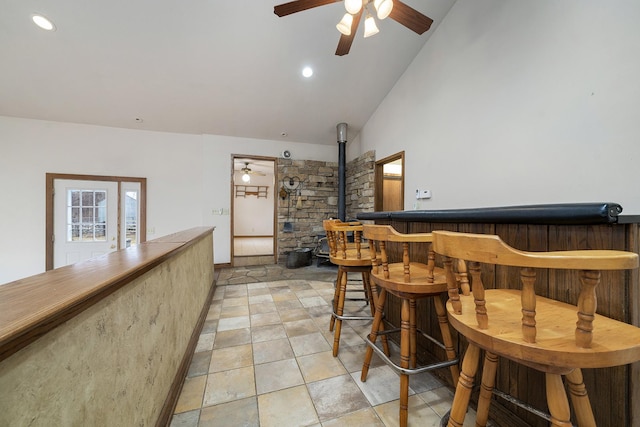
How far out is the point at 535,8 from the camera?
1.95 meters

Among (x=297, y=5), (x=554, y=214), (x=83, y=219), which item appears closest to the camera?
(x=554, y=214)

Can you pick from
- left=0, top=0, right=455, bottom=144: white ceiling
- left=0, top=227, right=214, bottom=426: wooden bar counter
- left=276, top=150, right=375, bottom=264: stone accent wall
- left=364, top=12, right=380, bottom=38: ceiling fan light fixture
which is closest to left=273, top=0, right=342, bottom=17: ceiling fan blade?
left=364, top=12, right=380, bottom=38: ceiling fan light fixture

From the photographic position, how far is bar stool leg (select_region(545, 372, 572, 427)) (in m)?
0.65

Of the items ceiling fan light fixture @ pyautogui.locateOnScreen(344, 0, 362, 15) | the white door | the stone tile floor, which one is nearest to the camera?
the stone tile floor

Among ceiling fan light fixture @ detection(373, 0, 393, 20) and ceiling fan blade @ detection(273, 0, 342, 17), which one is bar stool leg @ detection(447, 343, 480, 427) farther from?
ceiling fan blade @ detection(273, 0, 342, 17)

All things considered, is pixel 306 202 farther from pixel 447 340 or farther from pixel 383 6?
pixel 447 340

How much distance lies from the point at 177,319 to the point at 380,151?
144 inches

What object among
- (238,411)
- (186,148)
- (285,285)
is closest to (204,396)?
(238,411)

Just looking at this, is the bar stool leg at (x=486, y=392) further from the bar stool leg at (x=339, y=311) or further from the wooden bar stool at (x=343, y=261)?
the bar stool leg at (x=339, y=311)

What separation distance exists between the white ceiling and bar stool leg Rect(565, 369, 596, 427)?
3430 millimetres

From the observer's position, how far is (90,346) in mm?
656

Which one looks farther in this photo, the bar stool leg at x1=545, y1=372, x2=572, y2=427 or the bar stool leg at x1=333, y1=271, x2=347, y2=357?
the bar stool leg at x1=333, y1=271, x2=347, y2=357

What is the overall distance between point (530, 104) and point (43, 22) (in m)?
4.67

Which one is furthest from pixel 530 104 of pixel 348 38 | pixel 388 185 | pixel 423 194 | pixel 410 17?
pixel 388 185
